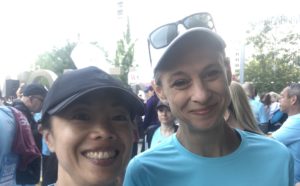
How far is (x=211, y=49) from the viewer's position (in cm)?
165

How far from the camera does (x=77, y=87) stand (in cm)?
135

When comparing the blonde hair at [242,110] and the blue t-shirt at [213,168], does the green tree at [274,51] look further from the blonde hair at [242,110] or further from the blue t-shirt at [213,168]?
the blue t-shirt at [213,168]

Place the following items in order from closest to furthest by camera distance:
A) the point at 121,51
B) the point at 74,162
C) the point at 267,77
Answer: the point at 74,162, the point at 267,77, the point at 121,51

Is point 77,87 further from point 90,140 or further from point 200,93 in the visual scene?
point 200,93

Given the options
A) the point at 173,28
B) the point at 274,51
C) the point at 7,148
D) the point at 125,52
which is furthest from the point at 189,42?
the point at 125,52

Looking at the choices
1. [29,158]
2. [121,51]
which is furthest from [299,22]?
[29,158]

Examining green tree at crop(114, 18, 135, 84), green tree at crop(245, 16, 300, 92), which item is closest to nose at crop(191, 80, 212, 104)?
green tree at crop(245, 16, 300, 92)

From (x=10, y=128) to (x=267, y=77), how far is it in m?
22.5

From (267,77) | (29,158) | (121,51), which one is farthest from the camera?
(121,51)

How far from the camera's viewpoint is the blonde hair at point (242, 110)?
3.36 meters

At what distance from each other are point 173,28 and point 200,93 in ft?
1.27

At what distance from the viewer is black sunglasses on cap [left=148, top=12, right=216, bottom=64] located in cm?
175

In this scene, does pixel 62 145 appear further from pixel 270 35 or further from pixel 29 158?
pixel 270 35

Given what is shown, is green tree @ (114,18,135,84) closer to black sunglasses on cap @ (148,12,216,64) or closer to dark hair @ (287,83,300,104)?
dark hair @ (287,83,300,104)
